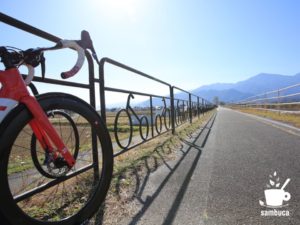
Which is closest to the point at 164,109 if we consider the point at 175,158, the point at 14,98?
the point at 175,158

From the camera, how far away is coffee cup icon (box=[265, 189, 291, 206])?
223 centimetres

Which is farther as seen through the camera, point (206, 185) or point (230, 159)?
point (230, 159)

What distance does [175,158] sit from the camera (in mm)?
4141

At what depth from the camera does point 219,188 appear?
103 inches

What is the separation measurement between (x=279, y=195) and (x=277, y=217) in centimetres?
45

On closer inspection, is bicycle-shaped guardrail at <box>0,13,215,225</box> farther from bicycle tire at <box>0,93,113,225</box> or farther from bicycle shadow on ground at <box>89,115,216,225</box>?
bicycle shadow on ground at <box>89,115,216,225</box>

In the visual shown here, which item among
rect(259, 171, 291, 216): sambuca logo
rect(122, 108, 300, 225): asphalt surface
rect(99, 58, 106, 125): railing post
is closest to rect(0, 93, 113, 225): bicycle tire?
rect(122, 108, 300, 225): asphalt surface

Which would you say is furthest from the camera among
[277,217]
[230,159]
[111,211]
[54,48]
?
[230,159]

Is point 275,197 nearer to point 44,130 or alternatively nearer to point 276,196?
point 276,196

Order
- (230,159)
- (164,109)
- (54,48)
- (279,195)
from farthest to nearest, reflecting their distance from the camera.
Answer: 1. (164,109)
2. (230,159)
3. (279,195)
4. (54,48)

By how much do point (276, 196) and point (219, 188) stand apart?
47cm

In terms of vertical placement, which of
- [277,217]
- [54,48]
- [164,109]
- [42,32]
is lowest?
[277,217]

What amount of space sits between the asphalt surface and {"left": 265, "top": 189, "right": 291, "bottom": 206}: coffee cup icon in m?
0.04

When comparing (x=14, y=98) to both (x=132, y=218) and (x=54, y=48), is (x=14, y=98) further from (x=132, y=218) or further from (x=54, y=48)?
(x=132, y=218)
